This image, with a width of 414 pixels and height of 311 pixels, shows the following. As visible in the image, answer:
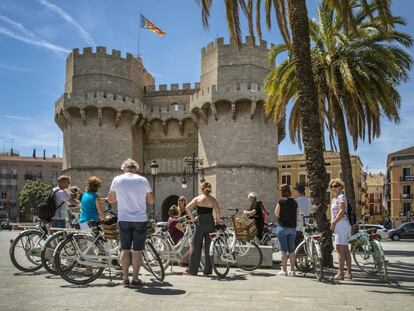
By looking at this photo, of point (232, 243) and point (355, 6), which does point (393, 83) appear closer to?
point (355, 6)

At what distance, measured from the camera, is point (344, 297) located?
245 inches

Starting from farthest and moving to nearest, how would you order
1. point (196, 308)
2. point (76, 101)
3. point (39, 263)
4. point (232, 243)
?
point (76, 101) → point (232, 243) → point (39, 263) → point (196, 308)

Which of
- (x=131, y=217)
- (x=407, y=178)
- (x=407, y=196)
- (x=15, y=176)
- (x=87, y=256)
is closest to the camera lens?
(x=131, y=217)

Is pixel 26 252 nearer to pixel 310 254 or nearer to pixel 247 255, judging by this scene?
pixel 247 255

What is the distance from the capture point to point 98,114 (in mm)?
30891

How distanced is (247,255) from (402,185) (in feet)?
173

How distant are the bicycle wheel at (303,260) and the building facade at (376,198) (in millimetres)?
71693

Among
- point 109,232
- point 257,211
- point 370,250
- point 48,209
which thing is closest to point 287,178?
point 257,211

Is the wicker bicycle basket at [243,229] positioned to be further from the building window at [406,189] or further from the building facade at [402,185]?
the building window at [406,189]

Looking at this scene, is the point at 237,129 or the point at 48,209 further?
the point at 237,129

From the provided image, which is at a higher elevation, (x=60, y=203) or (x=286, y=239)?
(x=60, y=203)

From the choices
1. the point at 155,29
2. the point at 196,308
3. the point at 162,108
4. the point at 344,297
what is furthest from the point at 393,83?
the point at 155,29

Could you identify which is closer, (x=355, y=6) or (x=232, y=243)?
(x=232, y=243)

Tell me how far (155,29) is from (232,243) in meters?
27.8
